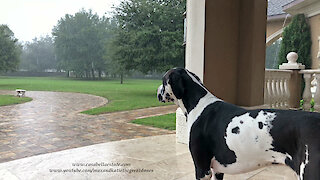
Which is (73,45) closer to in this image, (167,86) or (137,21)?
(137,21)

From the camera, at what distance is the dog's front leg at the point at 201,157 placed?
1.41 metres

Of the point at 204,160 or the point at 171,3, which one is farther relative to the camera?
the point at 171,3

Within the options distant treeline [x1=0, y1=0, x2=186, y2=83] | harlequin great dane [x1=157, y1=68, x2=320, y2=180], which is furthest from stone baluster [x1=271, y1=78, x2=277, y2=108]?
distant treeline [x1=0, y1=0, x2=186, y2=83]

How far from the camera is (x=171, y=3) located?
14.7 metres

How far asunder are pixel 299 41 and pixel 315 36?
47 centimetres

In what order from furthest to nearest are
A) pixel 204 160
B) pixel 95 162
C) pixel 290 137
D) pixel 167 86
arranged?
pixel 95 162 < pixel 167 86 < pixel 204 160 < pixel 290 137

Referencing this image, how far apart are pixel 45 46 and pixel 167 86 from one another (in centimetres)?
2219

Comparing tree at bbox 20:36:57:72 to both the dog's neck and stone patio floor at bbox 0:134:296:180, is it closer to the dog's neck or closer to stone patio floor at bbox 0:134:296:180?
stone patio floor at bbox 0:134:296:180

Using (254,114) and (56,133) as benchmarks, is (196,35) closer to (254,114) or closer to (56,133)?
(254,114)

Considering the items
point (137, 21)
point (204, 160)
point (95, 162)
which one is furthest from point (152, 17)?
point (204, 160)

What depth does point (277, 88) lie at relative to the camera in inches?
178

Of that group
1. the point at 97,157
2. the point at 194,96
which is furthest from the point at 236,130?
the point at 97,157

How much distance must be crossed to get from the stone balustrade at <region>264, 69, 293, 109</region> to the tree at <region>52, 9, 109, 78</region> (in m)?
18.9

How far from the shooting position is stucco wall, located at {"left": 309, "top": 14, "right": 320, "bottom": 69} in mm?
8314
